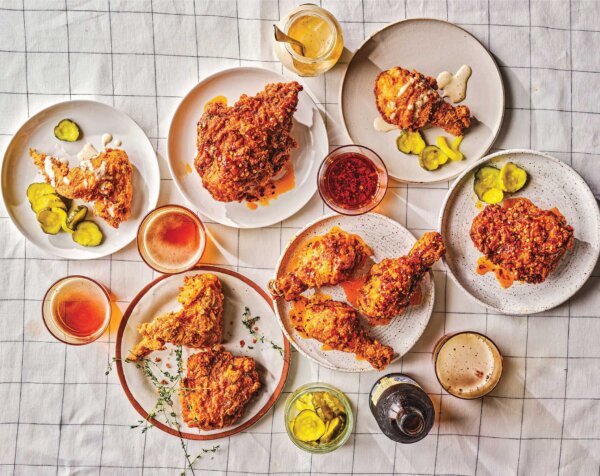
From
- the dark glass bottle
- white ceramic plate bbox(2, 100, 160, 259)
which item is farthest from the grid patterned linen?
the dark glass bottle

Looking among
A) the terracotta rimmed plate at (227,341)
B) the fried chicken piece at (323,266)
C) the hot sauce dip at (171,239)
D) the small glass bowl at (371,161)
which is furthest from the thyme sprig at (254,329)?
the small glass bowl at (371,161)

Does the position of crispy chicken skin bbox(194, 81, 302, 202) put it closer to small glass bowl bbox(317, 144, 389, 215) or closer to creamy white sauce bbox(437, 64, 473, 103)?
small glass bowl bbox(317, 144, 389, 215)

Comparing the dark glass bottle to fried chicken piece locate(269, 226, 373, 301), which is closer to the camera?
the dark glass bottle

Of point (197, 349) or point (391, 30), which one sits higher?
point (391, 30)

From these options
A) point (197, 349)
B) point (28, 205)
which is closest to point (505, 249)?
point (197, 349)

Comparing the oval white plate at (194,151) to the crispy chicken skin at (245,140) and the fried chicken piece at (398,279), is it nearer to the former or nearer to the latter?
the crispy chicken skin at (245,140)

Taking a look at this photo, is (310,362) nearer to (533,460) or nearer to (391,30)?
(533,460)

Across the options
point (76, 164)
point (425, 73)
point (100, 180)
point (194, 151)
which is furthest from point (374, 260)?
point (76, 164)
